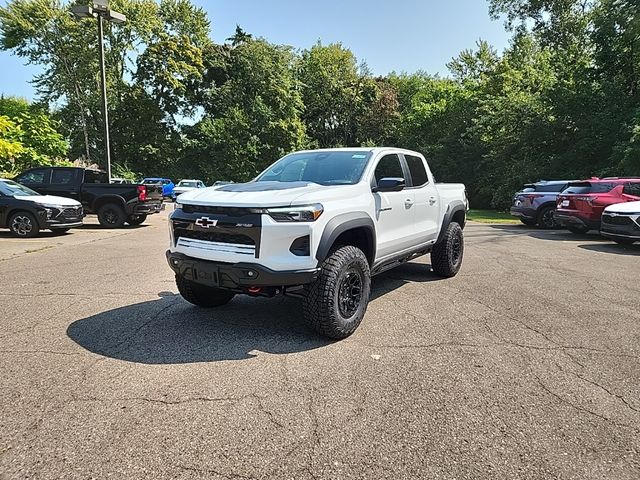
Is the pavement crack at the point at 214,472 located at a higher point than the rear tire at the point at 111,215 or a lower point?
higher

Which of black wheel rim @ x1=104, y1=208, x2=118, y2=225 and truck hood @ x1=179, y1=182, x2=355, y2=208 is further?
black wheel rim @ x1=104, y1=208, x2=118, y2=225

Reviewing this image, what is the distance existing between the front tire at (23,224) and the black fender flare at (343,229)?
→ 1006 cm

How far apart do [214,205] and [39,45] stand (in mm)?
41742

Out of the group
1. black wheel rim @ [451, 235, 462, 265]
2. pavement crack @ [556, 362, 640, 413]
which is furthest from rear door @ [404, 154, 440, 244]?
pavement crack @ [556, 362, 640, 413]

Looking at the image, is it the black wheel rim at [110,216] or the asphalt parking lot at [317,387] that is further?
the black wheel rim at [110,216]

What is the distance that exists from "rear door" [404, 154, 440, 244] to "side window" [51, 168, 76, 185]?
1162 centimetres

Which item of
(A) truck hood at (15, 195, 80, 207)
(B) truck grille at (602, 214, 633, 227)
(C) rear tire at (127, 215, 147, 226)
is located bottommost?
(C) rear tire at (127, 215, 147, 226)

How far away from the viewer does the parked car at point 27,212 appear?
35.6 ft

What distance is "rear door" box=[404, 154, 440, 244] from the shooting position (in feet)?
18.3

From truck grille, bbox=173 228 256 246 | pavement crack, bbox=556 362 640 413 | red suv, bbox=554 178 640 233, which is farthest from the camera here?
red suv, bbox=554 178 640 233

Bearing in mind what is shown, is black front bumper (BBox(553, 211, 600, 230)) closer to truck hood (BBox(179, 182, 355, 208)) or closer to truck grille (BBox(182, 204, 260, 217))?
truck hood (BBox(179, 182, 355, 208))

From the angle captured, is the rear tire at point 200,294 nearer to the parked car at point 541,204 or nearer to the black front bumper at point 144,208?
the black front bumper at point 144,208

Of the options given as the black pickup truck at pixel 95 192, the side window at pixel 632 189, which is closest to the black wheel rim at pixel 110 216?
the black pickup truck at pixel 95 192

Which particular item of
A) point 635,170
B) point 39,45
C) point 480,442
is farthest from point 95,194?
point 39,45
